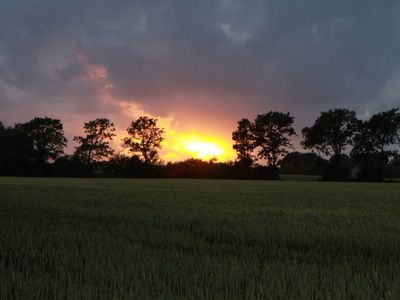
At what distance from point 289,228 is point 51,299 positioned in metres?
5.68

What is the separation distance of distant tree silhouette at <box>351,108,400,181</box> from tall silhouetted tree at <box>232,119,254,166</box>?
73.5 feet

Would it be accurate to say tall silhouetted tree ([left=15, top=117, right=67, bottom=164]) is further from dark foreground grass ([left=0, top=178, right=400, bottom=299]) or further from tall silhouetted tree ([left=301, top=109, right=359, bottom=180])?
dark foreground grass ([left=0, top=178, right=400, bottom=299])

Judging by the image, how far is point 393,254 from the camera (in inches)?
237

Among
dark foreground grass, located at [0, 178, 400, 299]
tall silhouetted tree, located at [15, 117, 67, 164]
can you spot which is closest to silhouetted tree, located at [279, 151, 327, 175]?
tall silhouetted tree, located at [15, 117, 67, 164]

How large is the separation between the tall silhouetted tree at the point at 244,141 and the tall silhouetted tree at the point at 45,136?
143ft

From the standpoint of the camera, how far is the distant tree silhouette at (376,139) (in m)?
91.9

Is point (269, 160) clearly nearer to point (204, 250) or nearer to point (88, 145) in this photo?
point (88, 145)

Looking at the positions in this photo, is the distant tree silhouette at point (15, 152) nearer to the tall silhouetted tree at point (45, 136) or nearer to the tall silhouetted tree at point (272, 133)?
the tall silhouetted tree at point (45, 136)

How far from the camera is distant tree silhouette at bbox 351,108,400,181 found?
91875 mm

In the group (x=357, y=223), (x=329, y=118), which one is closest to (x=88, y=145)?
(x=329, y=118)

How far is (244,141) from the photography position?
105 metres

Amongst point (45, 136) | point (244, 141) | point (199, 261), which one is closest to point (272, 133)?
point (244, 141)

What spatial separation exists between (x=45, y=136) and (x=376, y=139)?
250 ft

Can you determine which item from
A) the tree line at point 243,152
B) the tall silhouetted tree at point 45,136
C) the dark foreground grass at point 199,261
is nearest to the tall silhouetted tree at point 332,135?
the tree line at point 243,152
